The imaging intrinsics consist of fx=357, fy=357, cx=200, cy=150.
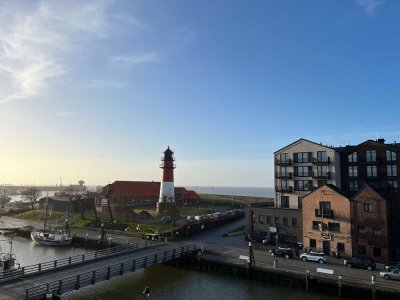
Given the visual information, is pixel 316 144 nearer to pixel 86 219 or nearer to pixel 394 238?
pixel 394 238

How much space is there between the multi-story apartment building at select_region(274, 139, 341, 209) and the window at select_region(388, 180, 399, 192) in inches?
336

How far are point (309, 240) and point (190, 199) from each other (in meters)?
73.5

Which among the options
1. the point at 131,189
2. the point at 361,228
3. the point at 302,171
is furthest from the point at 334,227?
the point at 131,189

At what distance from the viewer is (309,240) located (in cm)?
5684

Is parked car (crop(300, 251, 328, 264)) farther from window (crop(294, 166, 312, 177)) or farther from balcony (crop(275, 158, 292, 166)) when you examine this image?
balcony (crop(275, 158, 292, 166))

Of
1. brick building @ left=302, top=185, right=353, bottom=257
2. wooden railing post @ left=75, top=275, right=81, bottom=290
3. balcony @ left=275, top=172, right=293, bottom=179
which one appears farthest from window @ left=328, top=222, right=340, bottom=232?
wooden railing post @ left=75, top=275, right=81, bottom=290

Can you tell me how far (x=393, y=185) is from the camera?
59719 millimetres

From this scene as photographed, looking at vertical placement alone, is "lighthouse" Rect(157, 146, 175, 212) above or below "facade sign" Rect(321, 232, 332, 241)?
above

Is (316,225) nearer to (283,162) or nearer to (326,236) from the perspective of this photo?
(326,236)

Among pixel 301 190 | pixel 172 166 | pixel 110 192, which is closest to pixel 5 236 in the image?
pixel 110 192

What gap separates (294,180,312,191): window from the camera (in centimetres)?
6731

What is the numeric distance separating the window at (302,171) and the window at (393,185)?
44.3 ft

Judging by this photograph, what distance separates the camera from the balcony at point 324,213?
181 ft

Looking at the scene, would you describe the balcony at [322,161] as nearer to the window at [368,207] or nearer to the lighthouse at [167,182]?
the window at [368,207]
